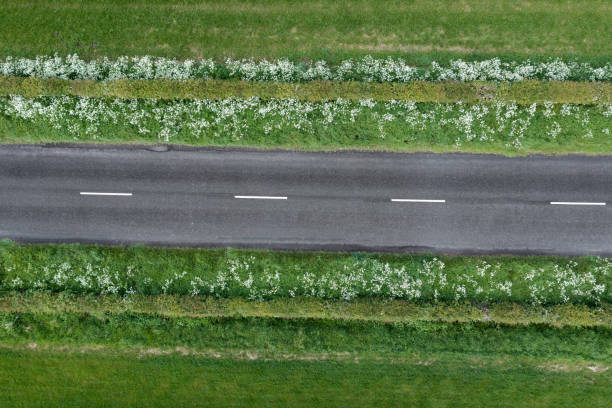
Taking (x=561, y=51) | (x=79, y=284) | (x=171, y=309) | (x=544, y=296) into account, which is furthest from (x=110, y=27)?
(x=544, y=296)

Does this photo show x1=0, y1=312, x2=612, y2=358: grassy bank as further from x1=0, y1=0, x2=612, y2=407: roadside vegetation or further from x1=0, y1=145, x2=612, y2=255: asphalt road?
x1=0, y1=145, x2=612, y2=255: asphalt road

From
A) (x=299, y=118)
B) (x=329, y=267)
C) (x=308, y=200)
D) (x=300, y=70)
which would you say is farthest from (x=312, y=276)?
(x=300, y=70)

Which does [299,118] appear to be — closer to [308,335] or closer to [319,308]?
[319,308]

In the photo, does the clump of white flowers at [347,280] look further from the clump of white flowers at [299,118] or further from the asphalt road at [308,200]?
the clump of white flowers at [299,118]

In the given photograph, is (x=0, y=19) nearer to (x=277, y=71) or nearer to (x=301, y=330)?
(x=277, y=71)

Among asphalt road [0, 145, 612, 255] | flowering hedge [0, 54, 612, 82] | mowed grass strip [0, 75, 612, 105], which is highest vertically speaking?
flowering hedge [0, 54, 612, 82]

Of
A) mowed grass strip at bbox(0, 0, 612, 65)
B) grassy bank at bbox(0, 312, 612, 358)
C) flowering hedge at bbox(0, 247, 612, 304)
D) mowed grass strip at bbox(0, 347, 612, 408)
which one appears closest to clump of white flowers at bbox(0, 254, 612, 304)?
flowering hedge at bbox(0, 247, 612, 304)
